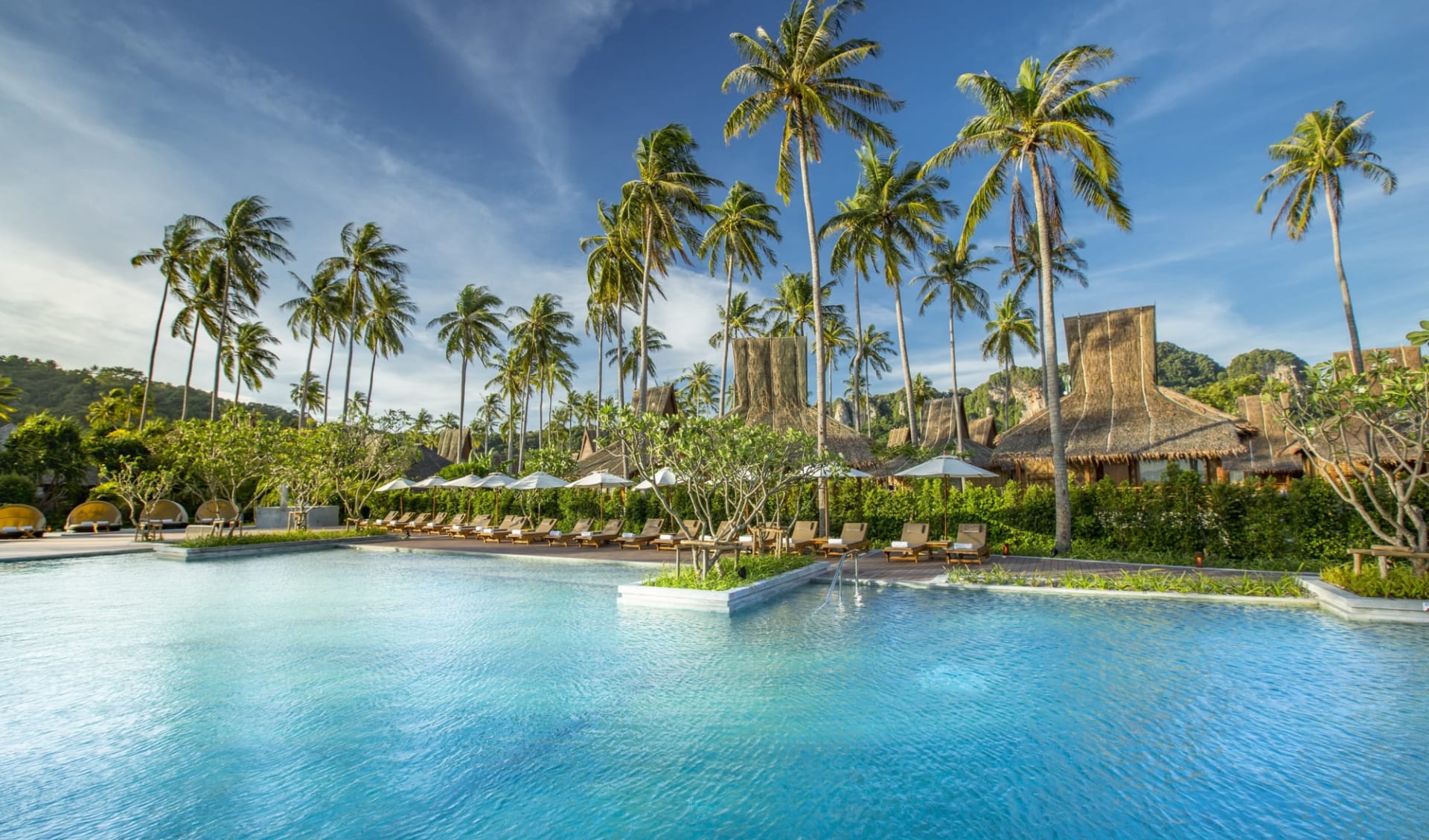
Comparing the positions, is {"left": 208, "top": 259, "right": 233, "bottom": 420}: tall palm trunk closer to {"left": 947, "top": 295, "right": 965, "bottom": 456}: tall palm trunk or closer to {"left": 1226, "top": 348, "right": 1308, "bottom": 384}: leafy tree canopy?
{"left": 947, "top": 295, "right": 965, "bottom": 456}: tall palm trunk

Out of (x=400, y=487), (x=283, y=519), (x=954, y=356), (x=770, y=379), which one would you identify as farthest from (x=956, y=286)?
(x=283, y=519)

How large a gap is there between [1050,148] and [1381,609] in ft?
39.4

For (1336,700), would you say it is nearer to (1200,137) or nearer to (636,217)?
(1200,137)

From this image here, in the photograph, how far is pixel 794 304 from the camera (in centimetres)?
3522

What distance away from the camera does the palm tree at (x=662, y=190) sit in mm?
23859

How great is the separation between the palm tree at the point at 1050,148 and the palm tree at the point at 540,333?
27.6 metres

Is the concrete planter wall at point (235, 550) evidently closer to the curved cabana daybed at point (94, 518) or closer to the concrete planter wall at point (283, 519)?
the concrete planter wall at point (283, 519)

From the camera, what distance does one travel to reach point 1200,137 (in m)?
15.0

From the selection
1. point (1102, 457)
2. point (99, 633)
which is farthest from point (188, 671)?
point (1102, 457)

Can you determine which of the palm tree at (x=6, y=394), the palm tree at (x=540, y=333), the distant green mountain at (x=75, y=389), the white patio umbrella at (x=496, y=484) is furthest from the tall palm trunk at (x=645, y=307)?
the distant green mountain at (x=75, y=389)

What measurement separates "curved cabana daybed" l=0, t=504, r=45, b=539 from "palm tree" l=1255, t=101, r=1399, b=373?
1919 inches

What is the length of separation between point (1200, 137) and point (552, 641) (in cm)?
1811

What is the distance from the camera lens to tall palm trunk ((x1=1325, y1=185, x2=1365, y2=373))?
23250 mm

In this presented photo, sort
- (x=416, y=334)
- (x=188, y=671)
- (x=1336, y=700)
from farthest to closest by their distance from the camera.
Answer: (x=416, y=334) → (x=188, y=671) → (x=1336, y=700)
